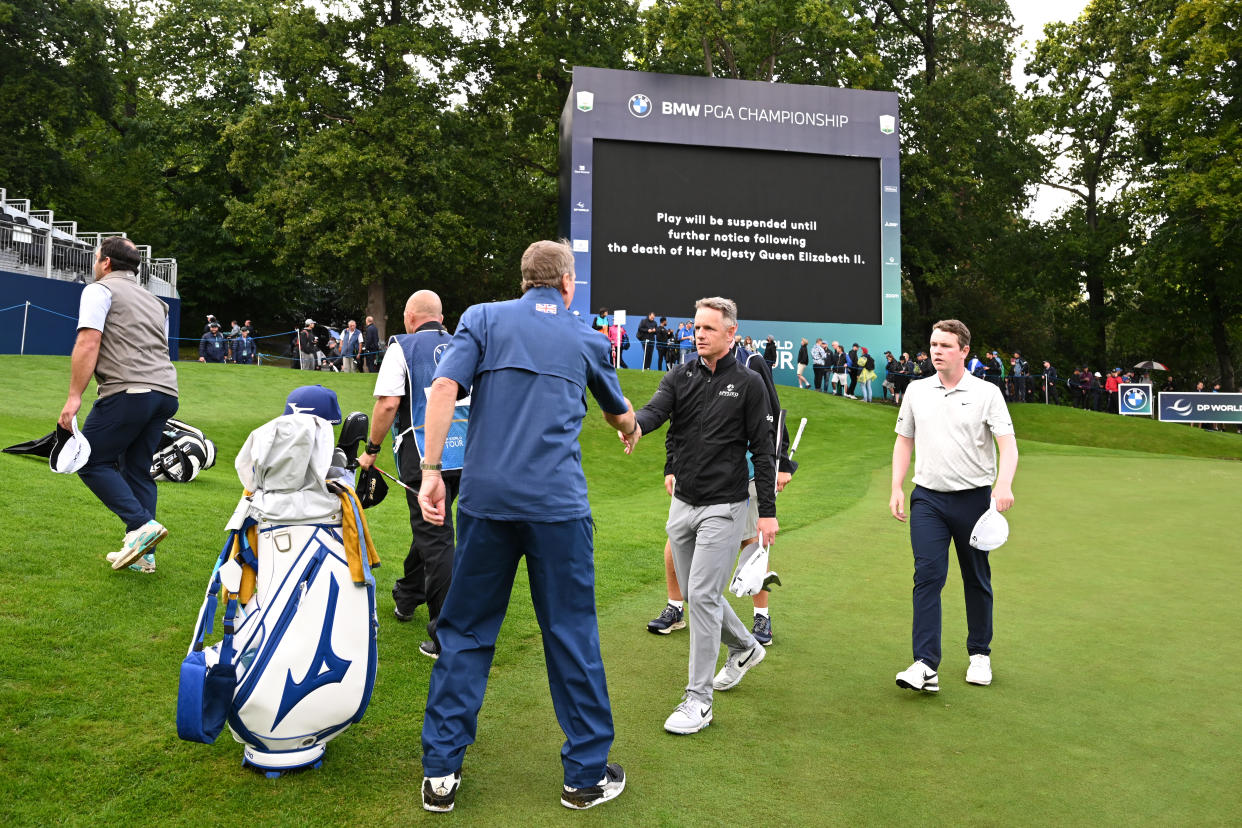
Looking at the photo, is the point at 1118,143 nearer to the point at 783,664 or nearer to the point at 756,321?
the point at 756,321

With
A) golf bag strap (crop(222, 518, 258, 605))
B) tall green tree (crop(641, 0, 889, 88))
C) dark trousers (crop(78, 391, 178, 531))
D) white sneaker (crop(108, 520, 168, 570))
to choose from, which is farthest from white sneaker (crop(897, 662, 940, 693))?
tall green tree (crop(641, 0, 889, 88))

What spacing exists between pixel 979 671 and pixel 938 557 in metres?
0.70

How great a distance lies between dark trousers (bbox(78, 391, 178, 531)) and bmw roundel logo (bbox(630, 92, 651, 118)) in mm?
24217

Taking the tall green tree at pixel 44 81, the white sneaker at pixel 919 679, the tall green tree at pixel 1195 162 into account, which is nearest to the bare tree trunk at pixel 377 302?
the tall green tree at pixel 44 81

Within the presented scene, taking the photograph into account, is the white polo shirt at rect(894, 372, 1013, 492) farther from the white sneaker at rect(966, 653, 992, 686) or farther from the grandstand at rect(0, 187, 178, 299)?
the grandstand at rect(0, 187, 178, 299)

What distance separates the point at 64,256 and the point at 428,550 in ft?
91.0

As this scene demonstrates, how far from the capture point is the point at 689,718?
4.58 m

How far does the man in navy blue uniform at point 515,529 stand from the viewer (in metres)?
3.66

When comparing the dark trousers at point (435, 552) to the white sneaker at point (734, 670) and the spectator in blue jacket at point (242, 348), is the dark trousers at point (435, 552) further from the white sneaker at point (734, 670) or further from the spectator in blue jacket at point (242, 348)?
the spectator in blue jacket at point (242, 348)

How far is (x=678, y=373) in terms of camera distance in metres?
5.27

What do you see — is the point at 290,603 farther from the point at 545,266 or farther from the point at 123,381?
the point at 123,381

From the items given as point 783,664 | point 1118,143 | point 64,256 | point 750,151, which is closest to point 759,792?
point 783,664

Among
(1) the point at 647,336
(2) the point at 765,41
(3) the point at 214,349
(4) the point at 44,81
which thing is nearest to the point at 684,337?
(1) the point at 647,336

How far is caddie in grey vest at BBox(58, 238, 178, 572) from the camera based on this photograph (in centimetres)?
552
